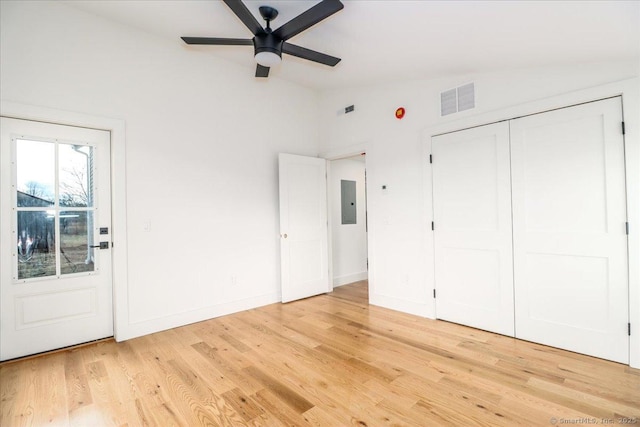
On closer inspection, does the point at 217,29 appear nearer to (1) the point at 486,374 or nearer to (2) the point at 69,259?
(2) the point at 69,259

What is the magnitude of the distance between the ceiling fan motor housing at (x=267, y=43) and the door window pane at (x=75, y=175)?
6.75 ft

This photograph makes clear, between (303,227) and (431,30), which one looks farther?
(303,227)

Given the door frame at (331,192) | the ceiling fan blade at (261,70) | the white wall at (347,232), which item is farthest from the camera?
the white wall at (347,232)

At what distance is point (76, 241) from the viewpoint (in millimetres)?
2904

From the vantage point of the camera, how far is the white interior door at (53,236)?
8.49ft

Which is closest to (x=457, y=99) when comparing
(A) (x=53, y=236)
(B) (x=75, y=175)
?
(B) (x=75, y=175)

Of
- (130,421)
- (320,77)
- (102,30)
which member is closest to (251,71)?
A: (320,77)

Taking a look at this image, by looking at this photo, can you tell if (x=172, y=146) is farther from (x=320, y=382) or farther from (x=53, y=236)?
(x=320, y=382)

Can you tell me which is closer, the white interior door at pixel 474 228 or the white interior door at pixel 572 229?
the white interior door at pixel 572 229

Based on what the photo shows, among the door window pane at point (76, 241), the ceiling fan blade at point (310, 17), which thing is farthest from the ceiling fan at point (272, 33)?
the door window pane at point (76, 241)

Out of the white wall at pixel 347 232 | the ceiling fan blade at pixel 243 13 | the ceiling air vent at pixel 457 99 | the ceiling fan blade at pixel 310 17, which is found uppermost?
the ceiling fan blade at pixel 243 13

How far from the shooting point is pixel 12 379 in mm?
2289

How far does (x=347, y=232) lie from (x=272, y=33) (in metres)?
3.59

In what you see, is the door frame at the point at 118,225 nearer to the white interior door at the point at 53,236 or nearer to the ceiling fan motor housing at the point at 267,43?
the white interior door at the point at 53,236
